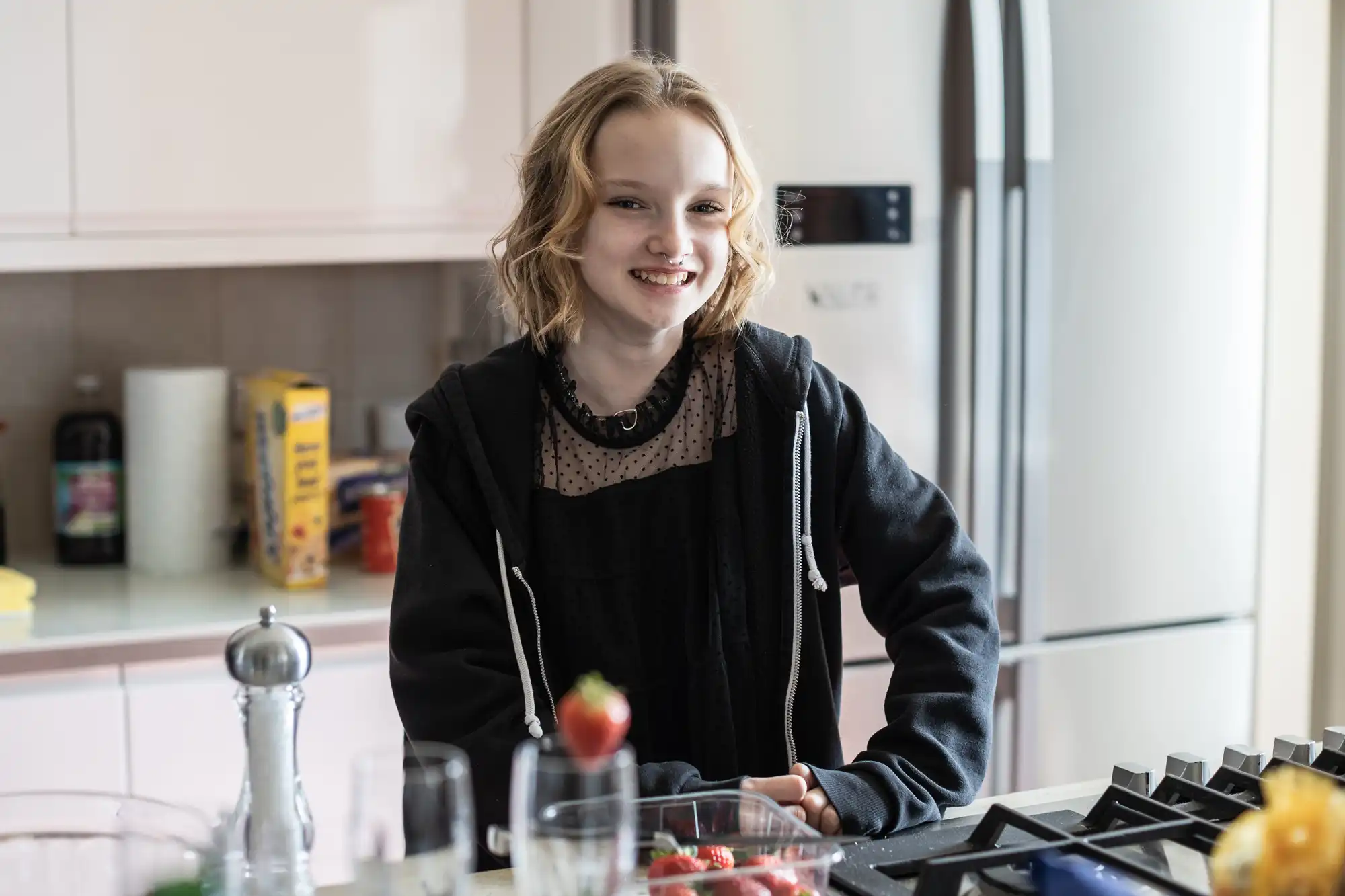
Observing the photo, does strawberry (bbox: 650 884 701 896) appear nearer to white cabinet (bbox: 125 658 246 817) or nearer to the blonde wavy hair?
the blonde wavy hair

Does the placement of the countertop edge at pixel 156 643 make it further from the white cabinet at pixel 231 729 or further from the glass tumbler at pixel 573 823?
the glass tumbler at pixel 573 823

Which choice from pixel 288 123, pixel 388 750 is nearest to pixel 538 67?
pixel 288 123

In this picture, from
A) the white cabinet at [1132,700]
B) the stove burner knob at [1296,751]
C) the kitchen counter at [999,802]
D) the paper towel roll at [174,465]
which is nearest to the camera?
the kitchen counter at [999,802]

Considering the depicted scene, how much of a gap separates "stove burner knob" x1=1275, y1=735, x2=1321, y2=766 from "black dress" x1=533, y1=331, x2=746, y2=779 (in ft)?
1.53

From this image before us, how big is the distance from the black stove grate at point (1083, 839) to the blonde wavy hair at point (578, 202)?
1.86 feet

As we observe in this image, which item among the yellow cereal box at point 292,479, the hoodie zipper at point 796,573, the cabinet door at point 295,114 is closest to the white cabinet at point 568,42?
the cabinet door at point 295,114

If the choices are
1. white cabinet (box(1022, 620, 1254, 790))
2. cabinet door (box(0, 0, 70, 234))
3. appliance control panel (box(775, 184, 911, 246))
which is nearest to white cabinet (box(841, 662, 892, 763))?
white cabinet (box(1022, 620, 1254, 790))

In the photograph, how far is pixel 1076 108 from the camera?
229cm

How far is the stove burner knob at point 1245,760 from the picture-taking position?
1.09 m

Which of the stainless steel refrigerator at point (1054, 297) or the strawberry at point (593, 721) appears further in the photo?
the stainless steel refrigerator at point (1054, 297)

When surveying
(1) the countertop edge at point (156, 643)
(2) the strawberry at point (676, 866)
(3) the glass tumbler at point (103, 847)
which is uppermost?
(3) the glass tumbler at point (103, 847)

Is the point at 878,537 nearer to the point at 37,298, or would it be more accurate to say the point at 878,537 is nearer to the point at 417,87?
the point at 417,87

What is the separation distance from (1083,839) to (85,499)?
180 cm

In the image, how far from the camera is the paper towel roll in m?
2.28
